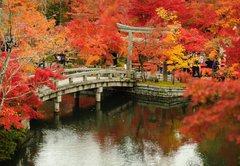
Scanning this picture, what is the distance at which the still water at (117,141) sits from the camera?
17.6 m

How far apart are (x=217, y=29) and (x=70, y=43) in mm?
12806

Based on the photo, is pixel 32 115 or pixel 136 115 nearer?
pixel 32 115

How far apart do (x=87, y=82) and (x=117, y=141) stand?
826cm

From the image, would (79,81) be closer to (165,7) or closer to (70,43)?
(70,43)

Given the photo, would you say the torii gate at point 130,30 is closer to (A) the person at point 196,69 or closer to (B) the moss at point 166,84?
(B) the moss at point 166,84

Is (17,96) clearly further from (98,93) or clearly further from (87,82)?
(98,93)

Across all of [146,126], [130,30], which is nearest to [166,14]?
[130,30]

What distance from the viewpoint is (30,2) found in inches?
1427

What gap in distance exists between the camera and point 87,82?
2764 cm

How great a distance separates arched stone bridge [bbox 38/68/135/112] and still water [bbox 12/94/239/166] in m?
1.42

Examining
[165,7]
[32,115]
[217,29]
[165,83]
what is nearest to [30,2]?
[165,7]

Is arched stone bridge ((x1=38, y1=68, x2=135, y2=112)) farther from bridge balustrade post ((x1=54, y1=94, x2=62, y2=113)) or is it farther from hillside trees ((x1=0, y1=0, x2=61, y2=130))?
hillside trees ((x1=0, y1=0, x2=61, y2=130))

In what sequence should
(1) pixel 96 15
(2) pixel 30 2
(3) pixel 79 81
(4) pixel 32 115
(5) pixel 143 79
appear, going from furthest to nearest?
(1) pixel 96 15 → (2) pixel 30 2 → (5) pixel 143 79 → (3) pixel 79 81 → (4) pixel 32 115

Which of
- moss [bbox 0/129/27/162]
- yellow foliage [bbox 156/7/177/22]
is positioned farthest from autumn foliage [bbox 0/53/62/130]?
yellow foliage [bbox 156/7/177/22]
